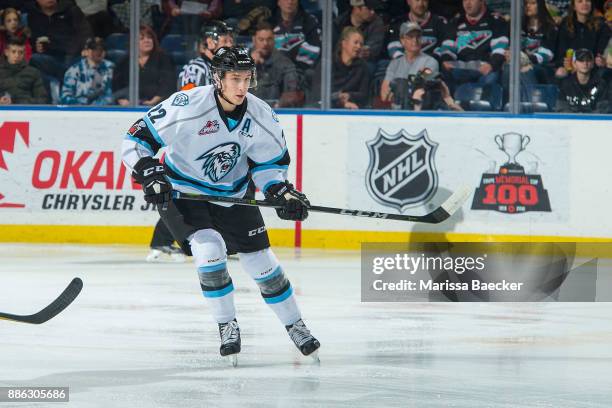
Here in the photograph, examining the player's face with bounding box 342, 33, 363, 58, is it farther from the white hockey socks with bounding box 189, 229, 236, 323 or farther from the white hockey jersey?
the white hockey socks with bounding box 189, 229, 236, 323

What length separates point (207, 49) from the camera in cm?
754

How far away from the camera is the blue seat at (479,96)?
28.3 feet

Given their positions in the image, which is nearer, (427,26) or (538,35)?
(538,35)

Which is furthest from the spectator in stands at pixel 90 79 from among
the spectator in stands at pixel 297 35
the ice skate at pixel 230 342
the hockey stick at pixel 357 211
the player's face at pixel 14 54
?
the ice skate at pixel 230 342

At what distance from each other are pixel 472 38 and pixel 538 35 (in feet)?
1.31

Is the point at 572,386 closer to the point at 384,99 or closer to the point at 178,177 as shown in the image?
the point at 178,177

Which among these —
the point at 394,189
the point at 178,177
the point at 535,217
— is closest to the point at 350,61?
the point at 394,189

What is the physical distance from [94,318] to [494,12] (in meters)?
3.79

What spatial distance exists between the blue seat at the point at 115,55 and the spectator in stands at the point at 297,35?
99 cm

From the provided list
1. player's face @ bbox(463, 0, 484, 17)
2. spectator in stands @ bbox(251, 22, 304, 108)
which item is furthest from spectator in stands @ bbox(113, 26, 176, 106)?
player's face @ bbox(463, 0, 484, 17)

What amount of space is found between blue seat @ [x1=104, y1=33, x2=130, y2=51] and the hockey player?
4338 millimetres

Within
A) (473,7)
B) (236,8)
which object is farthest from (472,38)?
(236,8)

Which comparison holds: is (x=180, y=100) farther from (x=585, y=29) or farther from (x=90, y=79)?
(x=90, y=79)

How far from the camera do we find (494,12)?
8.59 meters
